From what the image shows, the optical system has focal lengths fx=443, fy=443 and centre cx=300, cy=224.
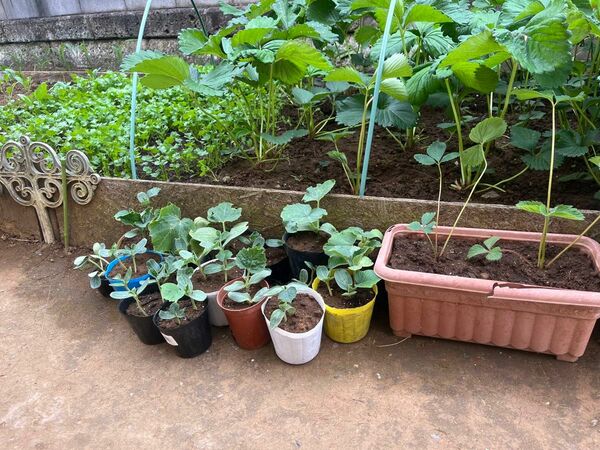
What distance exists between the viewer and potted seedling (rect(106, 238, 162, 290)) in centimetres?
177

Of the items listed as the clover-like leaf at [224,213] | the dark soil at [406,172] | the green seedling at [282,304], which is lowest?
the green seedling at [282,304]

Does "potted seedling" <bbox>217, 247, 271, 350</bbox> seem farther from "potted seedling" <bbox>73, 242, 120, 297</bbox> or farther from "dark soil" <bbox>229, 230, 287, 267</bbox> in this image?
"potted seedling" <bbox>73, 242, 120, 297</bbox>

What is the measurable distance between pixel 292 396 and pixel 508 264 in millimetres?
843

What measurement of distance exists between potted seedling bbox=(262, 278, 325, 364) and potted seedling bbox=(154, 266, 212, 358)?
0.79 feet

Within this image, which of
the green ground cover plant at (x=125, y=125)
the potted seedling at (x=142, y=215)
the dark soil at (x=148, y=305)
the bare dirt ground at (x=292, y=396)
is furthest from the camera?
the green ground cover plant at (x=125, y=125)

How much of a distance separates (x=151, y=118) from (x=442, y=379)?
2.11 metres

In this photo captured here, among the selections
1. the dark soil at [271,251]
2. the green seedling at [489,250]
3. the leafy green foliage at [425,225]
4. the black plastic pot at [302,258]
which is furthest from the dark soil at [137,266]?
the green seedling at [489,250]

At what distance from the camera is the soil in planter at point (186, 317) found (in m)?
1.55

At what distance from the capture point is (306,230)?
5.88 ft

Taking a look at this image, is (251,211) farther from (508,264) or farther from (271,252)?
(508,264)

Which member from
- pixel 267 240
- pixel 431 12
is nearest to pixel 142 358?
pixel 267 240

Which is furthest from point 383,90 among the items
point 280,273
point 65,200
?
point 65,200

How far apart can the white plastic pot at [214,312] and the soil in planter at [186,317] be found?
0.13 ft

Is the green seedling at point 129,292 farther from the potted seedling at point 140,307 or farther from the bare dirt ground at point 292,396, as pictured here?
the bare dirt ground at point 292,396
